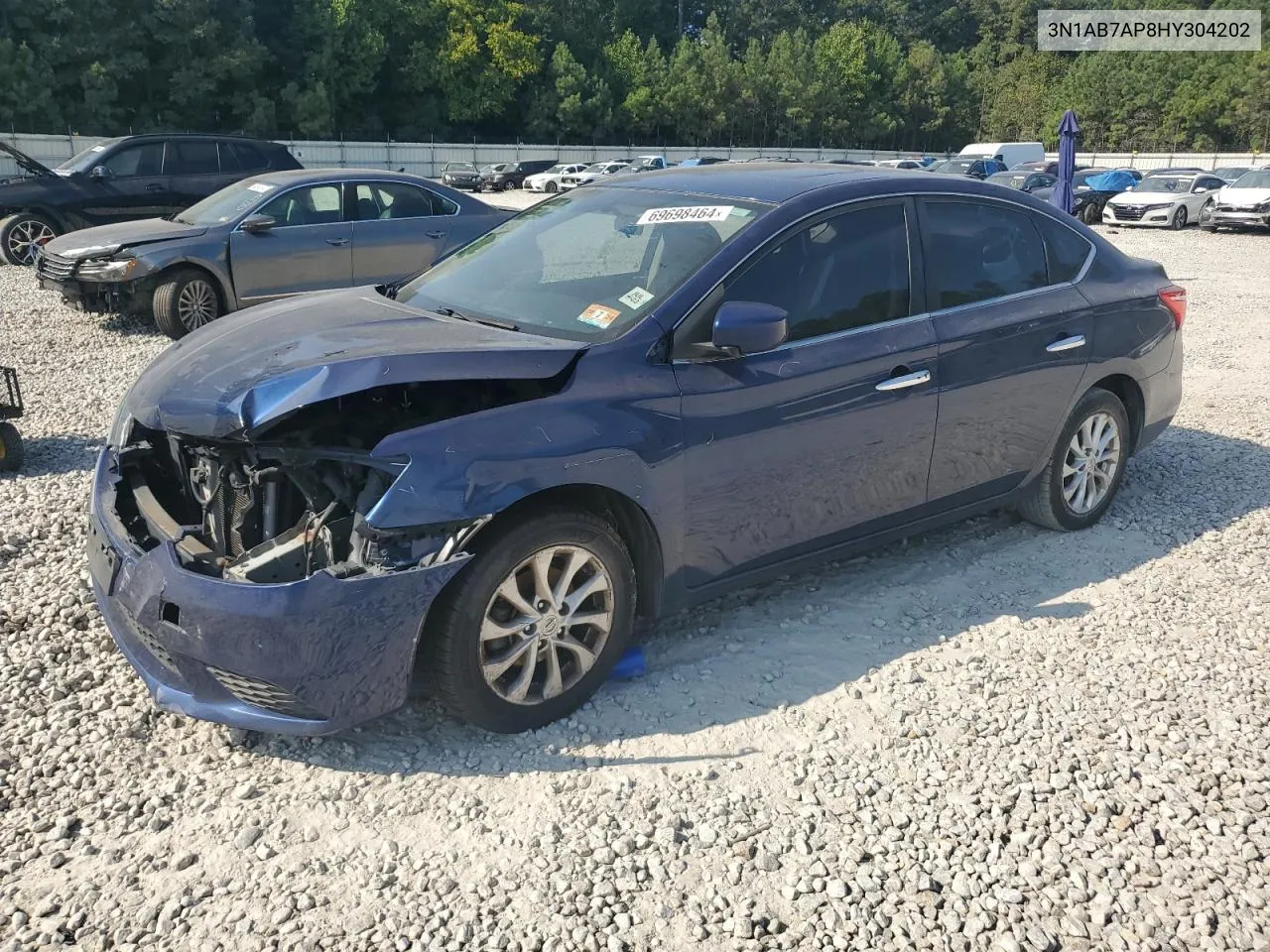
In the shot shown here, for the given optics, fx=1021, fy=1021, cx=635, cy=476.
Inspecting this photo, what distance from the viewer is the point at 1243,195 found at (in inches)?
973

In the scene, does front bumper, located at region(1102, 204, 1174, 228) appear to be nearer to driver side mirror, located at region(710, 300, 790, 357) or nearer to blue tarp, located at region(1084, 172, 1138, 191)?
blue tarp, located at region(1084, 172, 1138, 191)

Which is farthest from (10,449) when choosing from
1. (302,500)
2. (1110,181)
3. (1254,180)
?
(1110,181)

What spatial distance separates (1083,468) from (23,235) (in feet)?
45.8

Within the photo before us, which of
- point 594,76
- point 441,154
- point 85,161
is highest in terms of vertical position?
point 594,76

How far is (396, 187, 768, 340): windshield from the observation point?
375 centimetres

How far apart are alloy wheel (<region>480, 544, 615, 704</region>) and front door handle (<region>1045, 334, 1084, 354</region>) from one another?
8.42 feet

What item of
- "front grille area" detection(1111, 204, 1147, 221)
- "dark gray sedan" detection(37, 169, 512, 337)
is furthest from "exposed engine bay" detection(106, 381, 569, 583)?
"front grille area" detection(1111, 204, 1147, 221)

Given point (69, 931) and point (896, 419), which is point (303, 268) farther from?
point (69, 931)

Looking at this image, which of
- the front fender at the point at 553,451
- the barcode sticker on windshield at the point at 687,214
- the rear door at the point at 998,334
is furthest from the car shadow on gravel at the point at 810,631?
the barcode sticker on windshield at the point at 687,214

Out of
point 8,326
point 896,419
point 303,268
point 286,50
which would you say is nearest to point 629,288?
point 896,419

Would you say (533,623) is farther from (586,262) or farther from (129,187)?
(129,187)

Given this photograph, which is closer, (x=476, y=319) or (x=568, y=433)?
(x=568, y=433)

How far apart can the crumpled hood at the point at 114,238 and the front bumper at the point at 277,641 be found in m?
7.49

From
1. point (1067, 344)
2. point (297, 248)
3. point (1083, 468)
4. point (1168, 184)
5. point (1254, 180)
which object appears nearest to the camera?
point (1067, 344)
